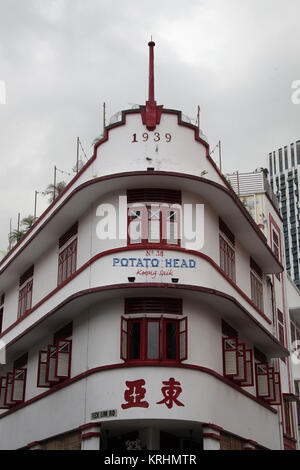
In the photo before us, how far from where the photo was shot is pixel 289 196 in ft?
373

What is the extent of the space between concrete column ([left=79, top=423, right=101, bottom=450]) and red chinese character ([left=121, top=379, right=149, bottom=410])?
1.23 m

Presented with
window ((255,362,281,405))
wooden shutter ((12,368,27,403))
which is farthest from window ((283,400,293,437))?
wooden shutter ((12,368,27,403))

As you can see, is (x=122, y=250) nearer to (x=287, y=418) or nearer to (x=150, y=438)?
(x=150, y=438)

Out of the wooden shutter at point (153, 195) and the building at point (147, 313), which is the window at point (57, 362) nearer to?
the building at point (147, 313)

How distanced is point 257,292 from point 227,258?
3.78m

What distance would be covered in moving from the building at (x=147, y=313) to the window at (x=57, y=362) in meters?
0.04

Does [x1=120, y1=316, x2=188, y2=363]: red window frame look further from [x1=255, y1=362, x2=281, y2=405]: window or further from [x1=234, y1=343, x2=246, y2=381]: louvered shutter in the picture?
[x1=255, y1=362, x2=281, y2=405]: window

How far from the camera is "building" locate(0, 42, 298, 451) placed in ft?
70.6

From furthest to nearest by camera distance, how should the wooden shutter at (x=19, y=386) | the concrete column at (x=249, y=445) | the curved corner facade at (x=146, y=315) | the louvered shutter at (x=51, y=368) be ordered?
the wooden shutter at (x=19, y=386)
the concrete column at (x=249, y=445)
the louvered shutter at (x=51, y=368)
the curved corner facade at (x=146, y=315)

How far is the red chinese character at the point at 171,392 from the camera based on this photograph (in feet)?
68.4

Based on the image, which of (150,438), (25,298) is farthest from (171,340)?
(25,298)

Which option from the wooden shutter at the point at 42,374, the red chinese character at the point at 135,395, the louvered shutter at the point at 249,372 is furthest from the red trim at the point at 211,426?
the wooden shutter at the point at 42,374

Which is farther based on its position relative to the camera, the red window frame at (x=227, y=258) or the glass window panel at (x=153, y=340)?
the red window frame at (x=227, y=258)
